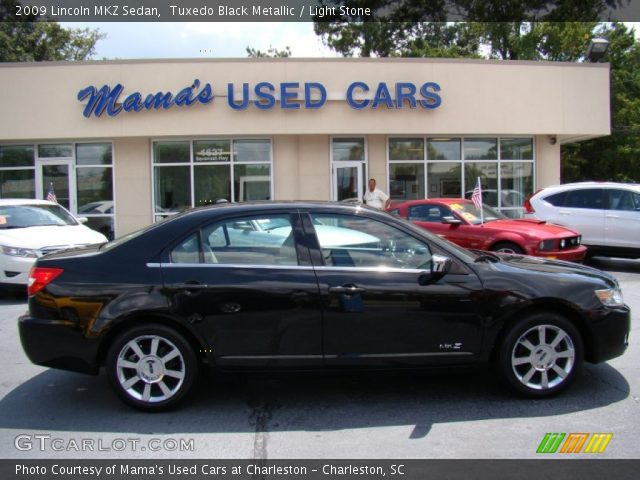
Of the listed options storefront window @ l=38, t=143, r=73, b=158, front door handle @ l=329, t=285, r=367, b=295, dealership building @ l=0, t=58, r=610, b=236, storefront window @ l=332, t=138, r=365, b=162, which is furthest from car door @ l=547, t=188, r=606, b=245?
storefront window @ l=38, t=143, r=73, b=158

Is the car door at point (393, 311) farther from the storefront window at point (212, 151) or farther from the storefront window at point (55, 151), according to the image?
the storefront window at point (55, 151)

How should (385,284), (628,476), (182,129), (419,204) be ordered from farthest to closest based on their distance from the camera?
(182,129), (419,204), (385,284), (628,476)

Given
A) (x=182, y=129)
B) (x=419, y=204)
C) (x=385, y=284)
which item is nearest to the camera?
(x=385, y=284)

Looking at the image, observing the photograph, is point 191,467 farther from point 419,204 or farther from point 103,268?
point 419,204

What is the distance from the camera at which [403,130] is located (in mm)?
16812

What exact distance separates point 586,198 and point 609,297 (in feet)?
27.2

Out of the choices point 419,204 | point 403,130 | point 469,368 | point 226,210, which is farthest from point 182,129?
point 469,368

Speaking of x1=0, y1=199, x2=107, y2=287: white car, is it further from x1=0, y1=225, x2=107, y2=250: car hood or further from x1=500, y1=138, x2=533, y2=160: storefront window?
x1=500, y1=138, x2=533, y2=160: storefront window

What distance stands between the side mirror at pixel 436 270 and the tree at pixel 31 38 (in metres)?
31.5

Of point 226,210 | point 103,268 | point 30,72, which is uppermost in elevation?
point 30,72

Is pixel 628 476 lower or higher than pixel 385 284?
lower

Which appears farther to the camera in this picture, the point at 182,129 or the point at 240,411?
the point at 182,129

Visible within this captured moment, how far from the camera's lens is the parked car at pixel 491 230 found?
10.3 meters

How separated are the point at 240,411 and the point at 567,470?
2.31 meters
